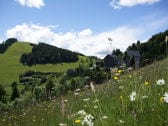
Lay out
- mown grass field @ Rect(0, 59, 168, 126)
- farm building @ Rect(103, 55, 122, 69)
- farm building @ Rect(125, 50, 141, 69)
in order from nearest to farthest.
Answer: mown grass field @ Rect(0, 59, 168, 126) → farm building @ Rect(125, 50, 141, 69) → farm building @ Rect(103, 55, 122, 69)

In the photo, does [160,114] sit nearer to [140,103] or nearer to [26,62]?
[140,103]

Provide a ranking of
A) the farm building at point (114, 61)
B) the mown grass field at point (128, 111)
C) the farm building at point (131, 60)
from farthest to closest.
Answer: the farm building at point (114, 61) < the farm building at point (131, 60) < the mown grass field at point (128, 111)

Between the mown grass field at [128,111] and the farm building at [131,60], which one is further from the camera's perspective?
the farm building at [131,60]

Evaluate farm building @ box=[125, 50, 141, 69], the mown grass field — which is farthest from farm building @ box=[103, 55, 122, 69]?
the mown grass field

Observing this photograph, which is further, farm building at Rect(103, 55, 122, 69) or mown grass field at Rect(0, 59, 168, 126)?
farm building at Rect(103, 55, 122, 69)

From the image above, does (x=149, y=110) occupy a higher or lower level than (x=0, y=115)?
higher

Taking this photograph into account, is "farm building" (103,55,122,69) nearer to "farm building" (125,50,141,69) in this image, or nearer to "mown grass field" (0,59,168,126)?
"farm building" (125,50,141,69)

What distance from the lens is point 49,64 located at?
196m

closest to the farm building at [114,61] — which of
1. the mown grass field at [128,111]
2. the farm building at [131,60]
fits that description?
the farm building at [131,60]

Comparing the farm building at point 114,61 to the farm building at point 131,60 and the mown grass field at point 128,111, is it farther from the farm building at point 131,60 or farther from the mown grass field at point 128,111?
the mown grass field at point 128,111

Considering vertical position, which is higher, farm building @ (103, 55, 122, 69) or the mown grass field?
farm building @ (103, 55, 122, 69)

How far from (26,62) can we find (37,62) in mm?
5594

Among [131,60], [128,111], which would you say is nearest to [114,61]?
[131,60]

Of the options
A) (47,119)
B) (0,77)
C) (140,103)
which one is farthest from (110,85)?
(0,77)
